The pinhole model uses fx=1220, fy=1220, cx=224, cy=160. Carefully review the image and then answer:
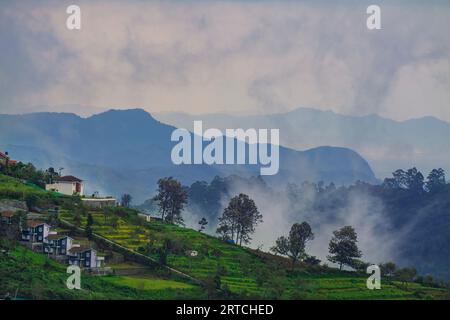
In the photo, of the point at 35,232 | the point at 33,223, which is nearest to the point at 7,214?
the point at 33,223

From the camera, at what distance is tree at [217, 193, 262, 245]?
2008 cm

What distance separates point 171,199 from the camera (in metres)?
20.7

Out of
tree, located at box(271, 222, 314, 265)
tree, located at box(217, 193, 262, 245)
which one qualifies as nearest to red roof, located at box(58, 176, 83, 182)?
tree, located at box(217, 193, 262, 245)

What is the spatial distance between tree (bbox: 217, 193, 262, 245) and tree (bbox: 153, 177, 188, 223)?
2.69 ft

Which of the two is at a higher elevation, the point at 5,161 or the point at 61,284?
the point at 5,161

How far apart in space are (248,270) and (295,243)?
0.98 meters

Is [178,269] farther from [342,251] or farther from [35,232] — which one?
[342,251]

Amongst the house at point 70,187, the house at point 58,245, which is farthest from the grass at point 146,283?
the house at point 70,187

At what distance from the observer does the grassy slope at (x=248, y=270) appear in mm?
19062

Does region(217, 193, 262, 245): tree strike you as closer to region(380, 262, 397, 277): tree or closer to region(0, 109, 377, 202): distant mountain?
region(0, 109, 377, 202): distant mountain

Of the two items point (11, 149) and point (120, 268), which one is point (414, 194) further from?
point (11, 149)

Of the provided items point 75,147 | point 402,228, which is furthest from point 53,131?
point 402,228
